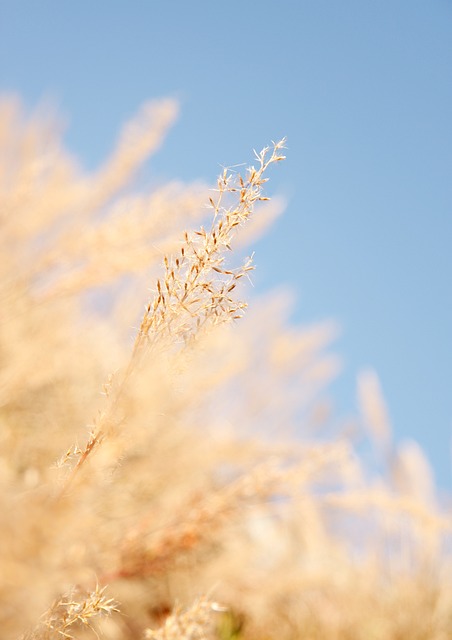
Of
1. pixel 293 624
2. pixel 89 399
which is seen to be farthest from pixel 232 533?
pixel 89 399

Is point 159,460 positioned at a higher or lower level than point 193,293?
higher

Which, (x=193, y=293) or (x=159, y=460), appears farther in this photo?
(x=159, y=460)

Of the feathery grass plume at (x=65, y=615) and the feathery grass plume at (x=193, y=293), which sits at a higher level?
the feathery grass plume at (x=193, y=293)

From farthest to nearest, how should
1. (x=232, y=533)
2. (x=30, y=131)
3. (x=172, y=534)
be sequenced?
1. (x=30, y=131)
2. (x=232, y=533)
3. (x=172, y=534)

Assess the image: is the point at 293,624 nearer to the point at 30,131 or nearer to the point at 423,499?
the point at 423,499

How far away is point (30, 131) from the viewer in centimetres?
290

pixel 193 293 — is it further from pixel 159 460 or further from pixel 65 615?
pixel 159 460

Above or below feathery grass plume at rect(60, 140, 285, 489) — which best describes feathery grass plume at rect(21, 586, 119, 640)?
below

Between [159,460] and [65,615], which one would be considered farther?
[159,460]

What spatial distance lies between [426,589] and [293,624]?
2.61ft

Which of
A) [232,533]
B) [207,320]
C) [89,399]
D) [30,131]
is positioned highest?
Result: [30,131]

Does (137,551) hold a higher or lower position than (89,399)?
lower

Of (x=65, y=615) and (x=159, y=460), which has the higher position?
(x=159, y=460)

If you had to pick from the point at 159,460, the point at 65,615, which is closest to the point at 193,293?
the point at 65,615
